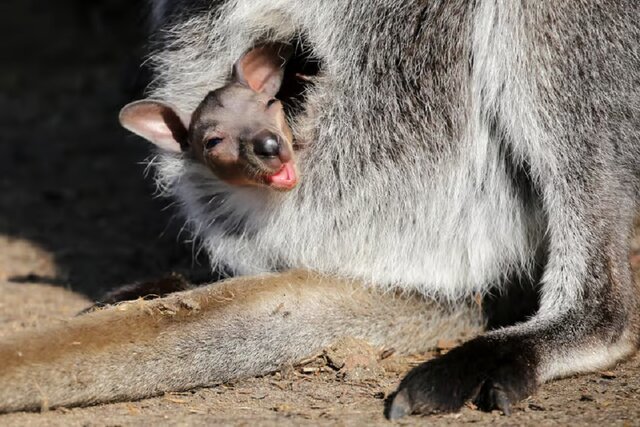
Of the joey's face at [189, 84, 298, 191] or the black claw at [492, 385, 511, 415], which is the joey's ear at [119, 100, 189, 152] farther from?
the black claw at [492, 385, 511, 415]

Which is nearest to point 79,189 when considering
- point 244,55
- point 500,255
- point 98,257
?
point 98,257

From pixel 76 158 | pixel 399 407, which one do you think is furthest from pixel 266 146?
pixel 76 158

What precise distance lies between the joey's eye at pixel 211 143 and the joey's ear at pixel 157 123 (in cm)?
18

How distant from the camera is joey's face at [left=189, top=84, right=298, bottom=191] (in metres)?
3.08

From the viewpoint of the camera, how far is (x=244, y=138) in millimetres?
3123

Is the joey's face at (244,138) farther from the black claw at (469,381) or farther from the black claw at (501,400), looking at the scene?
the black claw at (501,400)

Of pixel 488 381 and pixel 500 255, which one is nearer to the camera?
pixel 488 381

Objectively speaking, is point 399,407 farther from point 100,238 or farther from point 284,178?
point 100,238

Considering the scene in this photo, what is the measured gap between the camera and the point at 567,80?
3016 mm

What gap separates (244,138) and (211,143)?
126 millimetres

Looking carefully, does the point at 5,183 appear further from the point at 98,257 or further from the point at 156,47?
the point at 156,47

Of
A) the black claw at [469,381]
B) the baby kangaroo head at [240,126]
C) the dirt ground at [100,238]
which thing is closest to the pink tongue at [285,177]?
the baby kangaroo head at [240,126]

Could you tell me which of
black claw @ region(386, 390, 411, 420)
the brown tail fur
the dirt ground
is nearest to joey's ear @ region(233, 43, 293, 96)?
the brown tail fur

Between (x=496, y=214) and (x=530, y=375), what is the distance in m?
0.60
